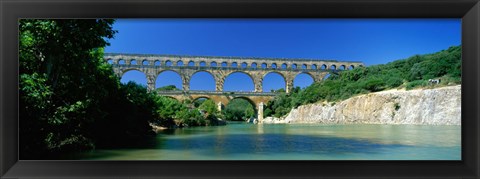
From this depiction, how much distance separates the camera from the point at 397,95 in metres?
15.9

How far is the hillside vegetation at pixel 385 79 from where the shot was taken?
44.1 feet

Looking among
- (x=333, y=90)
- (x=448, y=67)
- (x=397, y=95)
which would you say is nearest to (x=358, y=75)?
(x=333, y=90)

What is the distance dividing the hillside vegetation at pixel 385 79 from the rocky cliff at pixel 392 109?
0.38 m

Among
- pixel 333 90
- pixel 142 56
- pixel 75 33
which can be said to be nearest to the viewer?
pixel 75 33

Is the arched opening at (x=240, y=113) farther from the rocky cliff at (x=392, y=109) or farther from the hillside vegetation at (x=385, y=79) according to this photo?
the rocky cliff at (x=392, y=109)
